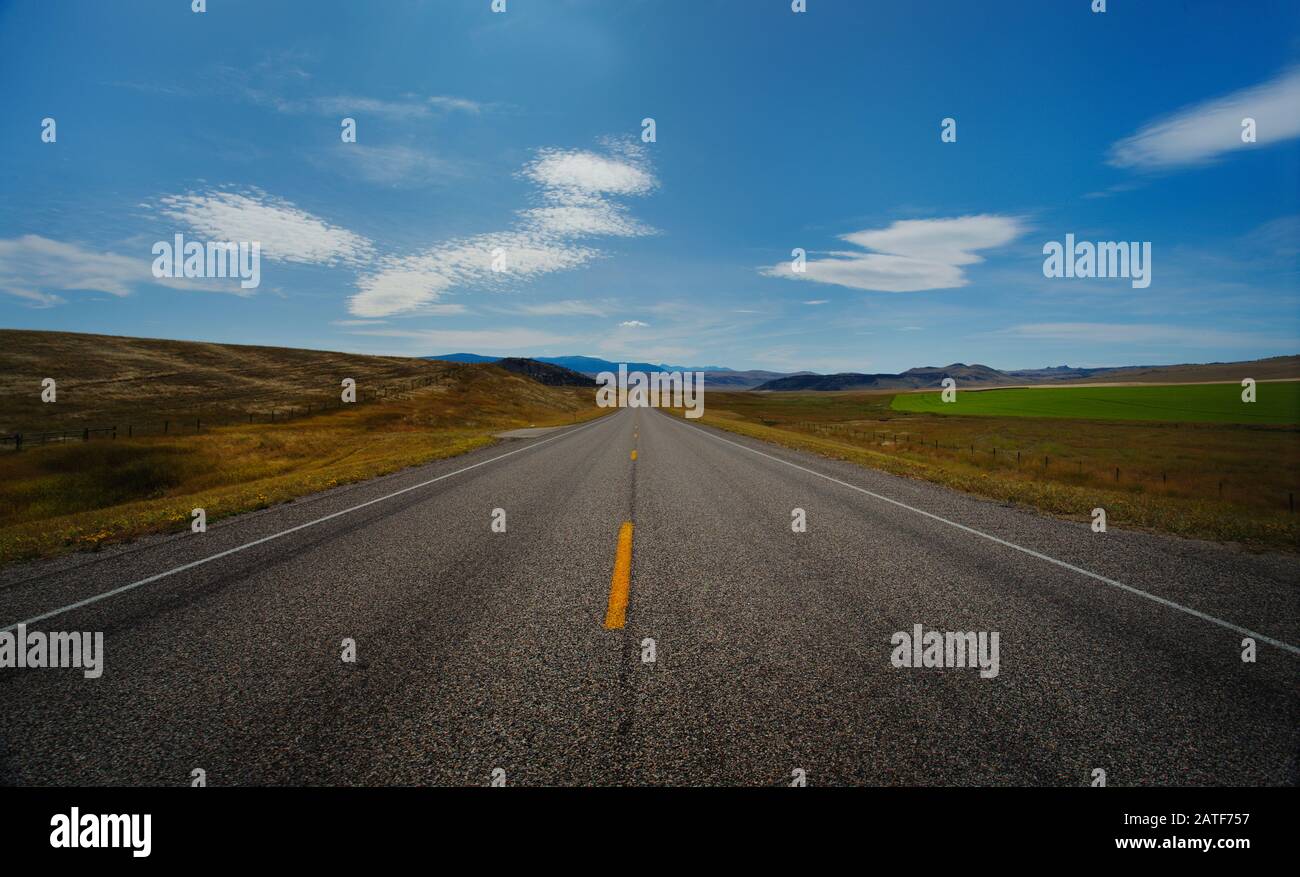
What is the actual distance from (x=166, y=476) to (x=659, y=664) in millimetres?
23599

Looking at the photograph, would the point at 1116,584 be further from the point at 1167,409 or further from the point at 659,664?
the point at 1167,409

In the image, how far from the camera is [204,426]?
37719 millimetres

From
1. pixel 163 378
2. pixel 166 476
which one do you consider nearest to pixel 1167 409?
pixel 166 476

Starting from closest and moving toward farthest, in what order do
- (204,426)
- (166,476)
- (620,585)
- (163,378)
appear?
(620,585)
(166,476)
(204,426)
(163,378)

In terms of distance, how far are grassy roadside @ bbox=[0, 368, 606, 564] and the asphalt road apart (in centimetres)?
210

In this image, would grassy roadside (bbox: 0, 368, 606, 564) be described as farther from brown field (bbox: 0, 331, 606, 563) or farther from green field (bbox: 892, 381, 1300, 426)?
green field (bbox: 892, 381, 1300, 426)

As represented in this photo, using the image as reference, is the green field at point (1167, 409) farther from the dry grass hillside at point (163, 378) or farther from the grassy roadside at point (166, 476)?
the dry grass hillside at point (163, 378)

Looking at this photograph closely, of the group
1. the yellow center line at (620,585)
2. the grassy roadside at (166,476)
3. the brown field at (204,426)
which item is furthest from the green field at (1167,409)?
the grassy roadside at (166,476)

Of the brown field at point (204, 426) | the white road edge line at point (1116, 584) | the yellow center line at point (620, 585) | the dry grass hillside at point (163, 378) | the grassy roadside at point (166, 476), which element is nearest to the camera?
the white road edge line at point (1116, 584)

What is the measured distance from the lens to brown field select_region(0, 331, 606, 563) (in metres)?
11.2

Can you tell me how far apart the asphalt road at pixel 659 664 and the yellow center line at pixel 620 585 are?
10cm

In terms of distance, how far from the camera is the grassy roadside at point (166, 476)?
8328 mm
